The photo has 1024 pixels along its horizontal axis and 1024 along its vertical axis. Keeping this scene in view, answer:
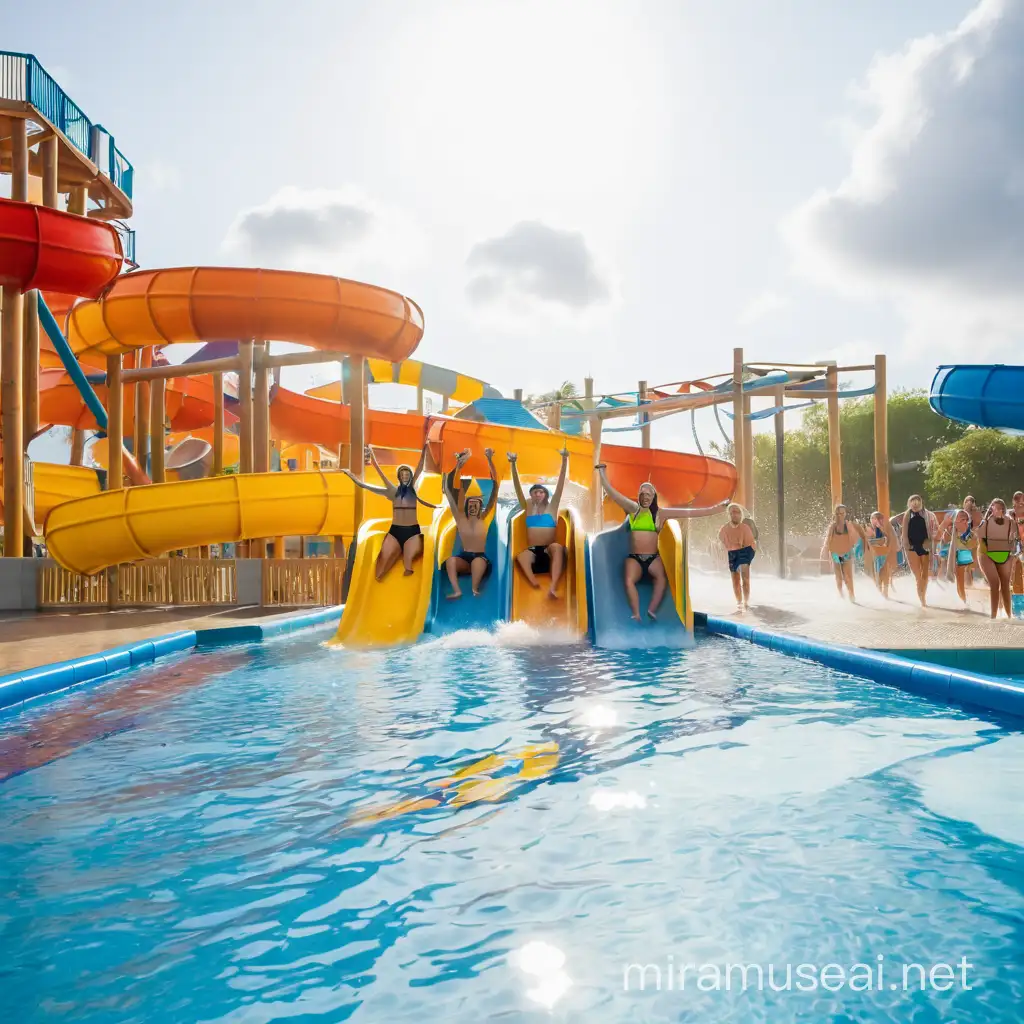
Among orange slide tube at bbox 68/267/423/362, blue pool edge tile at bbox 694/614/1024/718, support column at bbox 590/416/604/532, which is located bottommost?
blue pool edge tile at bbox 694/614/1024/718

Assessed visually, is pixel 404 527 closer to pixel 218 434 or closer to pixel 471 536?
pixel 471 536

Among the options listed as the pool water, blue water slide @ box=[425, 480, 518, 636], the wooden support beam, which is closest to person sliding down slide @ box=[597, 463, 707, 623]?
blue water slide @ box=[425, 480, 518, 636]

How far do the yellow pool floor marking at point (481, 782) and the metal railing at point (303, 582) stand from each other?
23.5ft

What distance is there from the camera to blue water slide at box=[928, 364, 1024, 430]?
11.8 meters

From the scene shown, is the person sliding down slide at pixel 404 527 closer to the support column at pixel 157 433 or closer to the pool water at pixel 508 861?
the pool water at pixel 508 861

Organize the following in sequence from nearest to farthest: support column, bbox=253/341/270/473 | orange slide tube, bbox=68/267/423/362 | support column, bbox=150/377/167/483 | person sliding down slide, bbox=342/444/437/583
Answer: person sliding down slide, bbox=342/444/437/583 < orange slide tube, bbox=68/267/423/362 < support column, bbox=253/341/270/473 < support column, bbox=150/377/167/483

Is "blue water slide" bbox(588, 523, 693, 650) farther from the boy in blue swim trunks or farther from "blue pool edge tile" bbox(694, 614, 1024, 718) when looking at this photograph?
the boy in blue swim trunks

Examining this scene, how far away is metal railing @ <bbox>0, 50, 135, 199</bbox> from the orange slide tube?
307 cm

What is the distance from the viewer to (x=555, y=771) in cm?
341

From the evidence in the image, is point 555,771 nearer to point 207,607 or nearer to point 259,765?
point 259,765

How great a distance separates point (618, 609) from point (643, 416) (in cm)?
1429

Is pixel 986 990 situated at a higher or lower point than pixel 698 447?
A: lower

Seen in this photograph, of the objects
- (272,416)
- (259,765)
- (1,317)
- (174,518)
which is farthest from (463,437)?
(259,765)

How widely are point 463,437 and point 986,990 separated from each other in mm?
14404
